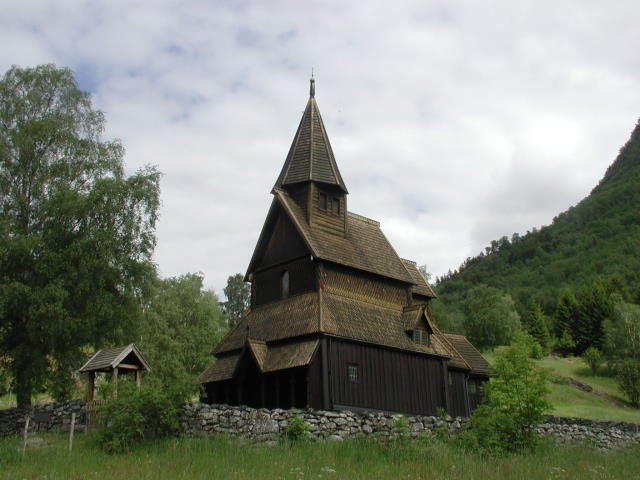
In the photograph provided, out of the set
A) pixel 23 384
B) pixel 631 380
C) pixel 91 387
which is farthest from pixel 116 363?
pixel 631 380

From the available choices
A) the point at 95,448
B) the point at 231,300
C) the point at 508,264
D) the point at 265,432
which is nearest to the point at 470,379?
Answer: the point at 265,432

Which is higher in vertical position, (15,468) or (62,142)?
(62,142)

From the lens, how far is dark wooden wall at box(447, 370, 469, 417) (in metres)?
37.1

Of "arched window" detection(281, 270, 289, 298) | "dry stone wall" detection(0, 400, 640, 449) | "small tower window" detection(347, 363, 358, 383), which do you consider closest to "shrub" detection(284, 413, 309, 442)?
"dry stone wall" detection(0, 400, 640, 449)

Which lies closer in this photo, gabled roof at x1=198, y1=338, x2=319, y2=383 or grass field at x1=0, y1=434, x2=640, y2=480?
grass field at x1=0, y1=434, x2=640, y2=480

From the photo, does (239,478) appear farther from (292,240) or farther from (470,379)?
(470,379)

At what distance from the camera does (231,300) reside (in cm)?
7431

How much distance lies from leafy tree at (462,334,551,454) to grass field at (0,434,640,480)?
93 cm

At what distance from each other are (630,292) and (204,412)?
309 feet

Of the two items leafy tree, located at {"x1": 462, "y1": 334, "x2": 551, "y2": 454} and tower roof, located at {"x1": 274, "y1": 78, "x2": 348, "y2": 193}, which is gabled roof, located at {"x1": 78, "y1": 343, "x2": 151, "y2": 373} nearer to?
tower roof, located at {"x1": 274, "y1": 78, "x2": 348, "y2": 193}

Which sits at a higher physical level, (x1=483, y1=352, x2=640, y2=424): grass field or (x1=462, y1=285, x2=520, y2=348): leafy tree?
(x1=462, y1=285, x2=520, y2=348): leafy tree

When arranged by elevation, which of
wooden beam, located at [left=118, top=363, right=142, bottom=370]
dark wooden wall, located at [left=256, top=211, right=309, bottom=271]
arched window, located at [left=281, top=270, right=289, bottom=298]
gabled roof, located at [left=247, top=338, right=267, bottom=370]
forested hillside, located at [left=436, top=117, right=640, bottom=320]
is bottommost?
wooden beam, located at [left=118, top=363, right=142, bottom=370]

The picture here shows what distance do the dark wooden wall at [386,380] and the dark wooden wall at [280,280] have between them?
3582mm

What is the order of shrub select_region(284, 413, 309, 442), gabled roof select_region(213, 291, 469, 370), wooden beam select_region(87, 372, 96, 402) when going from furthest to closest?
1. gabled roof select_region(213, 291, 469, 370)
2. wooden beam select_region(87, 372, 96, 402)
3. shrub select_region(284, 413, 309, 442)
